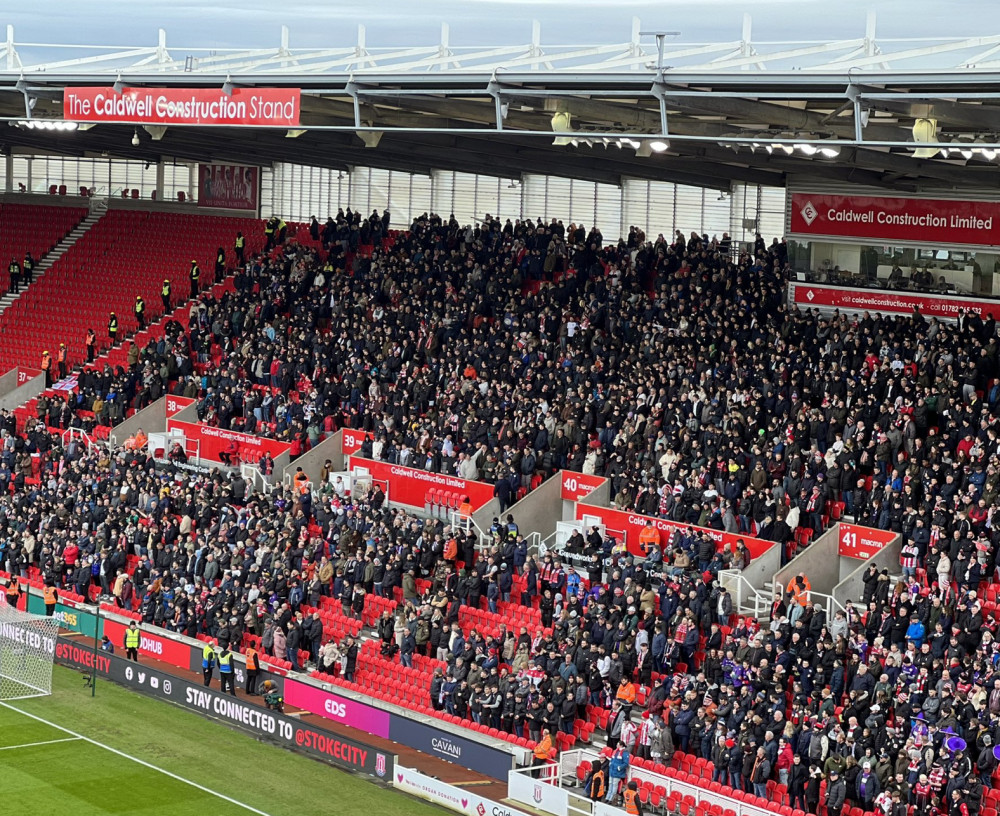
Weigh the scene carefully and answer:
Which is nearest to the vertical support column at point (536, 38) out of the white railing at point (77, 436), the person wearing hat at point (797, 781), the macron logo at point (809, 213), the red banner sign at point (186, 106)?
the red banner sign at point (186, 106)

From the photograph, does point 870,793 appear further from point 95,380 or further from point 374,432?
point 95,380

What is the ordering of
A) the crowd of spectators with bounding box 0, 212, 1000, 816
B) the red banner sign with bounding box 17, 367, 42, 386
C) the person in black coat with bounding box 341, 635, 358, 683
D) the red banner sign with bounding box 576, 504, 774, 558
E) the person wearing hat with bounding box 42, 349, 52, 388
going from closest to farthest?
the crowd of spectators with bounding box 0, 212, 1000, 816, the red banner sign with bounding box 576, 504, 774, 558, the person in black coat with bounding box 341, 635, 358, 683, the person wearing hat with bounding box 42, 349, 52, 388, the red banner sign with bounding box 17, 367, 42, 386

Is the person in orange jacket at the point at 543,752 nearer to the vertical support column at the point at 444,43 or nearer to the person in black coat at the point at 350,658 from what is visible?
the person in black coat at the point at 350,658

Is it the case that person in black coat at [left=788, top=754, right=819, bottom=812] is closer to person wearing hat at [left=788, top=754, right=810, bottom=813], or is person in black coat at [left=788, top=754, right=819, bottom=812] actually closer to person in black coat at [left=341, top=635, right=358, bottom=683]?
person wearing hat at [left=788, top=754, right=810, bottom=813]

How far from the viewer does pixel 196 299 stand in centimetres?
4588

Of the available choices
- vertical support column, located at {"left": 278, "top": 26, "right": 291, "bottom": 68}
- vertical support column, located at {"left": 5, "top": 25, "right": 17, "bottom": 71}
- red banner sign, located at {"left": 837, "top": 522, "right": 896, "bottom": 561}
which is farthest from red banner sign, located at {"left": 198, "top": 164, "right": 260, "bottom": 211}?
red banner sign, located at {"left": 837, "top": 522, "right": 896, "bottom": 561}

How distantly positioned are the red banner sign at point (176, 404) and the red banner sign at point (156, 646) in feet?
30.5

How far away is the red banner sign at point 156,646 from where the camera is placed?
2998 cm

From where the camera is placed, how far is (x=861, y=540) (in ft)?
86.8

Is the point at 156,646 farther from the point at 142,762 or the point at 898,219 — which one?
the point at 898,219

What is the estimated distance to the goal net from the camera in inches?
1126

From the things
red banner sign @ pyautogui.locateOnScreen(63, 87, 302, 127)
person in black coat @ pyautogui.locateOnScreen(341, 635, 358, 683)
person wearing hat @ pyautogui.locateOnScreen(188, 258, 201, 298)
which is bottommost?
person in black coat @ pyautogui.locateOnScreen(341, 635, 358, 683)

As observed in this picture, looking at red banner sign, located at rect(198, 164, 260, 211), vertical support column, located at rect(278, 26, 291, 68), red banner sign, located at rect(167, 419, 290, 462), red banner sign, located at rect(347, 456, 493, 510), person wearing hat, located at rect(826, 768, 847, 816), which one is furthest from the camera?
red banner sign, located at rect(198, 164, 260, 211)

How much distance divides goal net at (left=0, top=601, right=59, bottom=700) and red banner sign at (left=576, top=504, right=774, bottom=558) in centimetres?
994
